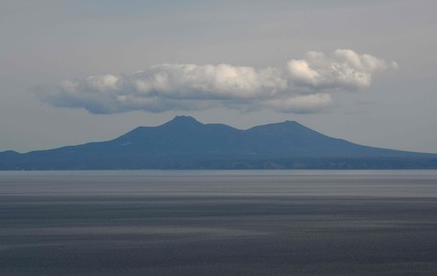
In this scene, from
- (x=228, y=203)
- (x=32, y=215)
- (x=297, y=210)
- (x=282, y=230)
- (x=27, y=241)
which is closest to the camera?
(x=27, y=241)

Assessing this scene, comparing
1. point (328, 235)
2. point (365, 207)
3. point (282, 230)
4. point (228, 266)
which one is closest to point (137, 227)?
point (282, 230)

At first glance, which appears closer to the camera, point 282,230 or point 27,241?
point 27,241

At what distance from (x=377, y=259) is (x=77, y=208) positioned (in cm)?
4599

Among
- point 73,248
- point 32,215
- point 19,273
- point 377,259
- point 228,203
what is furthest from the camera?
point 228,203

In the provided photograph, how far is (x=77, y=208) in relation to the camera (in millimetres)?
84812

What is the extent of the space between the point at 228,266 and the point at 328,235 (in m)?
15.3

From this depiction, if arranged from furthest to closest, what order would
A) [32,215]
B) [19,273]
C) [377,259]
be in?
[32,215]
[377,259]
[19,273]

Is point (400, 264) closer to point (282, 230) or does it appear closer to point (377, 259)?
point (377, 259)

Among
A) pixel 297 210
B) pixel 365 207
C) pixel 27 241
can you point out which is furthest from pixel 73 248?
pixel 365 207

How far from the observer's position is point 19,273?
1577 inches

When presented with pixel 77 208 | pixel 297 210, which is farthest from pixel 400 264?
pixel 77 208

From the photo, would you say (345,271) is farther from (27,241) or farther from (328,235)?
(27,241)

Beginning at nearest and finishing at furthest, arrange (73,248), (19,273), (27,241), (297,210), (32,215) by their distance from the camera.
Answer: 1. (19,273)
2. (73,248)
3. (27,241)
4. (32,215)
5. (297,210)

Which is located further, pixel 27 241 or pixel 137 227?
pixel 137 227
